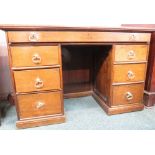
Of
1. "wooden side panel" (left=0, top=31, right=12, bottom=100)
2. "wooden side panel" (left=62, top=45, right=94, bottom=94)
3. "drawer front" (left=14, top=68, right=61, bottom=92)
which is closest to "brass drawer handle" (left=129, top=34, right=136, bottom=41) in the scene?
"wooden side panel" (left=62, top=45, right=94, bottom=94)

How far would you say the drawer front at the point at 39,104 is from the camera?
112 cm

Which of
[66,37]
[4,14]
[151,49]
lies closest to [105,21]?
[151,49]

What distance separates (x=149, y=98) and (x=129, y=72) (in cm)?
39

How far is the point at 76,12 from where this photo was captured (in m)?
1.61

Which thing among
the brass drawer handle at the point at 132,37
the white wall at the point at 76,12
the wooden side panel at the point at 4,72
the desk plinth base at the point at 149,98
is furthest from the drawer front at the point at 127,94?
the wooden side panel at the point at 4,72

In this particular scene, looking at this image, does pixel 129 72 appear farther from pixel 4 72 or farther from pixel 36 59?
pixel 4 72

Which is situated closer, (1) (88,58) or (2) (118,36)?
(2) (118,36)

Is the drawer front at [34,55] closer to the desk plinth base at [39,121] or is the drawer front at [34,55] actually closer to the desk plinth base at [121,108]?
the desk plinth base at [39,121]

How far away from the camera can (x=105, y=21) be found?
1719mm

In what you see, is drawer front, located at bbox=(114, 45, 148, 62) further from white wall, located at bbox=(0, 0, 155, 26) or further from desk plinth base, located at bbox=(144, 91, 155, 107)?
white wall, located at bbox=(0, 0, 155, 26)

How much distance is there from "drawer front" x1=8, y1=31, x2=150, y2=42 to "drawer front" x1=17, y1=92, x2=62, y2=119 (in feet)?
1.32

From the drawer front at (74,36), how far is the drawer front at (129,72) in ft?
0.70
